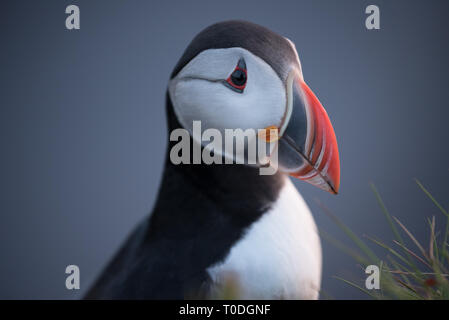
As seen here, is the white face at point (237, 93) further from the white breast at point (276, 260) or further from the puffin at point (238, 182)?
the white breast at point (276, 260)

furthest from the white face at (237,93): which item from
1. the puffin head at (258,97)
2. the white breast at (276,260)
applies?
the white breast at (276,260)

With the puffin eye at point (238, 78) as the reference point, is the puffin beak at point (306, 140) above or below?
below

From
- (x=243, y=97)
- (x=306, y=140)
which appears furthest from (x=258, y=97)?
(x=306, y=140)

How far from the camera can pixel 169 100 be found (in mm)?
1016

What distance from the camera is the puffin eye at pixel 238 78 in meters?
0.92

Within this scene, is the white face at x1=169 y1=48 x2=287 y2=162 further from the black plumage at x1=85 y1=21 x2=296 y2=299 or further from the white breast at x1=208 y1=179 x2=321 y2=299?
the white breast at x1=208 y1=179 x2=321 y2=299

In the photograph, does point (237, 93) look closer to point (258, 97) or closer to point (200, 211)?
point (258, 97)

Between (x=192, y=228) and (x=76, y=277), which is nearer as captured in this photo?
(x=192, y=228)

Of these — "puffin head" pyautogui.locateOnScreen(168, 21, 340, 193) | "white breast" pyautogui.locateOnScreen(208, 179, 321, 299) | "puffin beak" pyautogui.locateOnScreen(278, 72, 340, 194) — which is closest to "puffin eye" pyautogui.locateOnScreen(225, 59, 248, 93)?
"puffin head" pyautogui.locateOnScreen(168, 21, 340, 193)

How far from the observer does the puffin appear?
91 centimetres

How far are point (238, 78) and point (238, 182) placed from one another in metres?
0.24

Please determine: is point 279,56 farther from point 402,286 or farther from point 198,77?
point 402,286
